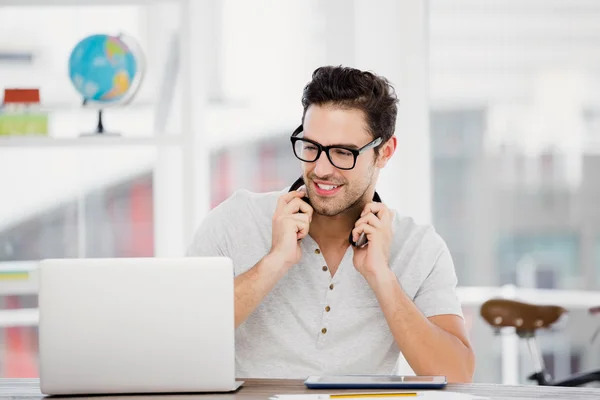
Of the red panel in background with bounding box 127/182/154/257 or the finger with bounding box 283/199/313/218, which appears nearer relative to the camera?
the finger with bounding box 283/199/313/218

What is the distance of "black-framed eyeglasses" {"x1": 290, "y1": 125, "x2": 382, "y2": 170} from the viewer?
2156 mm

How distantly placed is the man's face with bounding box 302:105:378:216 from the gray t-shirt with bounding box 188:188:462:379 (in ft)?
0.48

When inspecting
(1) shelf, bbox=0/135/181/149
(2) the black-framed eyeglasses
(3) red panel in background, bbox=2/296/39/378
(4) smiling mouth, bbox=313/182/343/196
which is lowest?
(3) red panel in background, bbox=2/296/39/378

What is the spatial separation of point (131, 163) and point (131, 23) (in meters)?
2.97

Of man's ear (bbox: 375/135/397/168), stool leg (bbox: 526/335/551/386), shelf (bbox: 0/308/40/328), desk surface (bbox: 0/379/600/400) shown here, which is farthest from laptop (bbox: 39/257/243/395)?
shelf (bbox: 0/308/40/328)

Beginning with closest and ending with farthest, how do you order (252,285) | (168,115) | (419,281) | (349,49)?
(252,285), (419,281), (168,115), (349,49)

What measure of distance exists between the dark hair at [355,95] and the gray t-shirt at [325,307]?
28cm

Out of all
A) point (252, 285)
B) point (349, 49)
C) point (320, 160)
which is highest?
point (349, 49)

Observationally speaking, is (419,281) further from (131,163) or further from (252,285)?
(131,163)

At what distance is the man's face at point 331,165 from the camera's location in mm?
2166

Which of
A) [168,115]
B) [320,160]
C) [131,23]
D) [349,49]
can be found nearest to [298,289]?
[320,160]

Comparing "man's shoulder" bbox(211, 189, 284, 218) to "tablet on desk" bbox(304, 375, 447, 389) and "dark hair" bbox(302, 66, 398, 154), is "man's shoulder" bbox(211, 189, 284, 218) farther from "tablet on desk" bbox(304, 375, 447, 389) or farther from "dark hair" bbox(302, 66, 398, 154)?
"tablet on desk" bbox(304, 375, 447, 389)

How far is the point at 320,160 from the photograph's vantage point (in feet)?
7.08

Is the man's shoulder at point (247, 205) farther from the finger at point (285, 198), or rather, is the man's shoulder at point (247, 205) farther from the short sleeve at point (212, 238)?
the finger at point (285, 198)
